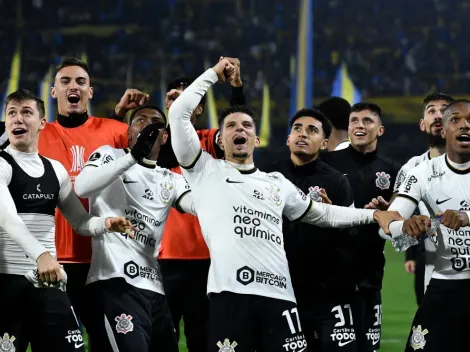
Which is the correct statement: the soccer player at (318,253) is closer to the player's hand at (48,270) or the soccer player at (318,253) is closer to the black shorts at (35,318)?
the black shorts at (35,318)

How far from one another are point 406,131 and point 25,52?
9667 millimetres

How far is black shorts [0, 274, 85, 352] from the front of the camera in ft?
13.9

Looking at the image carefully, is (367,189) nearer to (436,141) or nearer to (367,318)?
(436,141)

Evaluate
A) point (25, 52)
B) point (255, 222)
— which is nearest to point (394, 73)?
point (25, 52)

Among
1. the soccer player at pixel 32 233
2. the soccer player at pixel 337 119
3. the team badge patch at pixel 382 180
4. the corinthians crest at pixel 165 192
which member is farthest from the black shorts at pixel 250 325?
the soccer player at pixel 337 119

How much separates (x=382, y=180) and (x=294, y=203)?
44.9 inches

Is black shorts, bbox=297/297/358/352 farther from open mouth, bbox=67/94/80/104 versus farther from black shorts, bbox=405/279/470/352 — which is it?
open mouth, bbox=67/94/80/104

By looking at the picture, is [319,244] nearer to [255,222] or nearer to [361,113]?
[255,222]

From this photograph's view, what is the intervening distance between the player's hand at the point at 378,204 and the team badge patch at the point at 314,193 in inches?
11.4

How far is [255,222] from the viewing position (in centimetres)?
438

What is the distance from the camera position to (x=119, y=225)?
4.27 metres

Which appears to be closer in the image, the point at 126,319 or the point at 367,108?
the point at 126,319

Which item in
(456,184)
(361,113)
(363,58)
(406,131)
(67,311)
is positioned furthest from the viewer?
(363,58)

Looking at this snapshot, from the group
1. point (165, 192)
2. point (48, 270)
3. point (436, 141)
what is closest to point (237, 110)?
point (165, 192)
